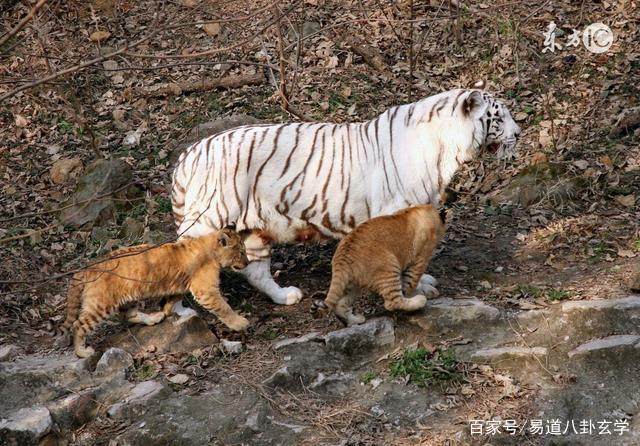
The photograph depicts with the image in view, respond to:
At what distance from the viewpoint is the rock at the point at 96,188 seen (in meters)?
8.32

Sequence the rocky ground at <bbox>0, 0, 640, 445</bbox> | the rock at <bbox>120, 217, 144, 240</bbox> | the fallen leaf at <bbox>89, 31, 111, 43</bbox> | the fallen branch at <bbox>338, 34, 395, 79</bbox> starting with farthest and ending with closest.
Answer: the fallen leaf at <bbox>89, 31, 111, 43</bbox>, the fallen branch at <bbox>338, 34, 395, 79</bbox>, the rock at <bbox>120, 217, 144, 240</bbox>, the rocky ground at <bbox>0, 0, 640, 445</bbox>

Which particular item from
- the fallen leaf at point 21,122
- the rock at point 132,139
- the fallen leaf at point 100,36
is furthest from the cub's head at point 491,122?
the fallen leaf at point 100,36

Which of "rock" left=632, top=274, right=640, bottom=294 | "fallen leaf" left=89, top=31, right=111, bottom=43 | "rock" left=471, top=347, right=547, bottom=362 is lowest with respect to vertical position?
"rock" left=471, top=347, right=547, bottom=362

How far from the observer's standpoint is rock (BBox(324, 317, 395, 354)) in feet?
18.7

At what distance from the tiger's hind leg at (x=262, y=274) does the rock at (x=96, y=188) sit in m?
2.18

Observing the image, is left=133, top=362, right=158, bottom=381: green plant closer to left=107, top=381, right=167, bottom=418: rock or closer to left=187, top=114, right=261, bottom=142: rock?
left=107, top=381, right=167, bottom=418: rock

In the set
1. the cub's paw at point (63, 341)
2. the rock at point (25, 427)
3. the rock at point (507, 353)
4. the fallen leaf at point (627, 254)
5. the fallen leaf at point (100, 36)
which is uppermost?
the fallen leaf at point (100, 36)

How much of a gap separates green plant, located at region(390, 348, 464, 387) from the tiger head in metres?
1.93

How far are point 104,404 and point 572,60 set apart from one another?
727 centimetres

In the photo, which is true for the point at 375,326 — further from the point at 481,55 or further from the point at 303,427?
the point at 481,55

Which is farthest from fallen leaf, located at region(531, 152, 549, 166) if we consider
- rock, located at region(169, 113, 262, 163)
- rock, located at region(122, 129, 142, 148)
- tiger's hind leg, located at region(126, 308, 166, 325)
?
rock, located at region(122, 129, 142, 148)

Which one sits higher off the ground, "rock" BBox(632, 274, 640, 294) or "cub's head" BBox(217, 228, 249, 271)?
"cub's head" BBox(217, 228, 249, 271)

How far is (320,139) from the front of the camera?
670cm

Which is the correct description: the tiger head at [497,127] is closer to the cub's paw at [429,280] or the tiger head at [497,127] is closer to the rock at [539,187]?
the cub's paw at [429,280]
